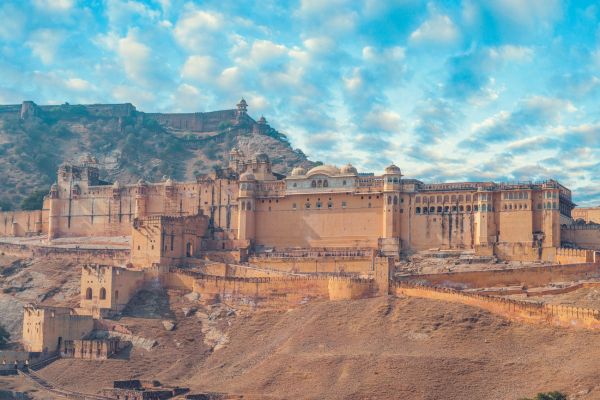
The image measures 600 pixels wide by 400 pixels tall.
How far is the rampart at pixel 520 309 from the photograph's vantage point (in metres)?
52.7

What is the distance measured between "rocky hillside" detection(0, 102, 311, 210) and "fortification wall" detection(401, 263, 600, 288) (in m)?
53.1

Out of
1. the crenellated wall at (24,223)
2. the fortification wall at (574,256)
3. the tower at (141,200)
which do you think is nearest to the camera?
the fortification wall at (574,256)

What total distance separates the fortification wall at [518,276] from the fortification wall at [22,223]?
4748cm

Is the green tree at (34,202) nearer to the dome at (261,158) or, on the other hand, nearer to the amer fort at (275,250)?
the amer fort at (275,250)

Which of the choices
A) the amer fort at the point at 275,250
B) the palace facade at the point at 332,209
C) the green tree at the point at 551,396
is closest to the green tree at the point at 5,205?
the amer fort at the point at 275,250

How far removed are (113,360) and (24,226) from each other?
137ft

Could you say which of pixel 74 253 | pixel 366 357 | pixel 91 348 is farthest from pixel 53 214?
pixel 366 357

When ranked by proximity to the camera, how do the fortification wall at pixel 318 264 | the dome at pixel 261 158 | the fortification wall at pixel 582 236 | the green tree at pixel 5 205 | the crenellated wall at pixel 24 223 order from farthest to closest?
the green tree at pixel 5 205 < the crenellated wall at pixel 24 223 < the dome at pixel 261 158 < the fortification wall at pixel 582 236 < the fortification wall at pixel 318 264

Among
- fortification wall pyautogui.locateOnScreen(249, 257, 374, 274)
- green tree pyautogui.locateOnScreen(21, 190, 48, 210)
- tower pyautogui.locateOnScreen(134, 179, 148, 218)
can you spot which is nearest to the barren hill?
fortification wall pyautogui.locateOnScreen(249, 257, 374, 274)

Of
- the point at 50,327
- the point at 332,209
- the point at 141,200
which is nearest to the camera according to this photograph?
the point at 50,327

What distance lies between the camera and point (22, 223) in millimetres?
99438

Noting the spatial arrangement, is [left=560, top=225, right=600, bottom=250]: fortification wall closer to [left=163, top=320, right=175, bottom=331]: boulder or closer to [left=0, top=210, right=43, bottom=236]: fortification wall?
[left=163, top=320, right=175, bottom=331]: boulder

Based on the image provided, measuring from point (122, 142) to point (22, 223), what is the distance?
108 ft

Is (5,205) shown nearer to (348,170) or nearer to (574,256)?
(348,170)
